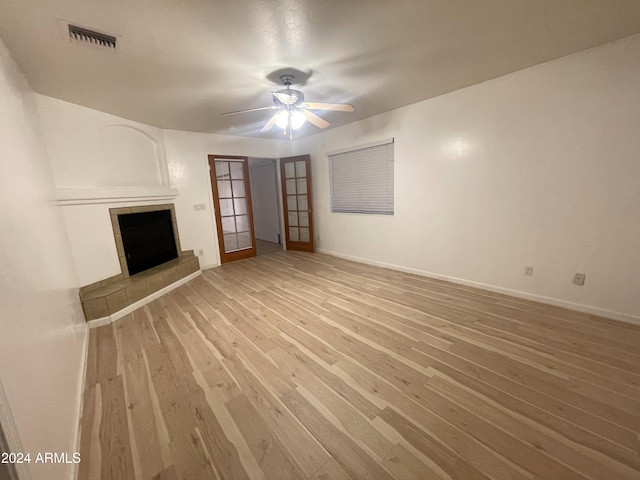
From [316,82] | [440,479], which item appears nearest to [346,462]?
[440,479]

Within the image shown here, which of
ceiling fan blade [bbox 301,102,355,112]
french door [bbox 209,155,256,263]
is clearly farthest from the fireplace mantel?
ceiling fan blade [bbox 301,102,355,112]

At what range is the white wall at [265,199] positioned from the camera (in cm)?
652

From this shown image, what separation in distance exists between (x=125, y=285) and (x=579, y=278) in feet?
16.3

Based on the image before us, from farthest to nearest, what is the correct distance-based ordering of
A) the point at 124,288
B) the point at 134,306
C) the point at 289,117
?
the point at 134,306 < the point at 124,288 < the point at 289,117

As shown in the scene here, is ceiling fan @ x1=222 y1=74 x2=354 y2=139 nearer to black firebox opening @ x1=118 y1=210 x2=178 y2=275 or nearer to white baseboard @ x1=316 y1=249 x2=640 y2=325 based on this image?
black firebox opening @ x1=118 y1=210 x2=178 y2=275

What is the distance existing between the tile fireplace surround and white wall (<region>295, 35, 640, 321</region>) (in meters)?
3.57

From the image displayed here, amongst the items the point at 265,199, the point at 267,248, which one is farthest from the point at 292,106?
the point at 265,199

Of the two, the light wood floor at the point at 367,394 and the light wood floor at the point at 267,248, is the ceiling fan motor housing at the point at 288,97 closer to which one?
the light wood floor at the point at 367,394

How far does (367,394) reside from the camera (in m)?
1.65

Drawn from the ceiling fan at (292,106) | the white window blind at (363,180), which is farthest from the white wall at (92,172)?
the white window blind at (363,180)

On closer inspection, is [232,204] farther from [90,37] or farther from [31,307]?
[31,307]

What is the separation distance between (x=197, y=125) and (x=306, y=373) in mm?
3946

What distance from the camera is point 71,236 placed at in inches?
108

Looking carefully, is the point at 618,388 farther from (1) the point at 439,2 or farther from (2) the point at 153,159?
(2) the point at 153,159
